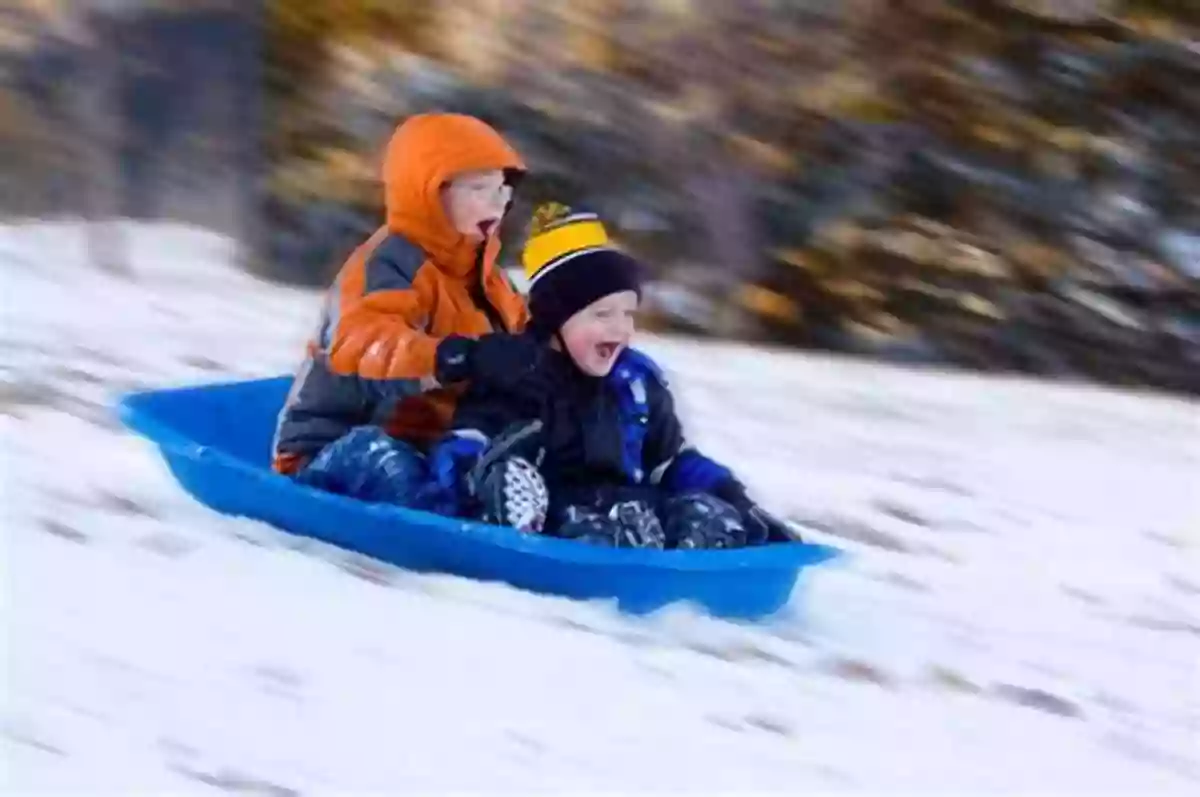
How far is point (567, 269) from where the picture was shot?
147cm

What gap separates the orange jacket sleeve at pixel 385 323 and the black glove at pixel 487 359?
0.02 meters

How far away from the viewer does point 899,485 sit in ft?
7.06

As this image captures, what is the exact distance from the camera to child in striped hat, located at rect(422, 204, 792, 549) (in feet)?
4.76

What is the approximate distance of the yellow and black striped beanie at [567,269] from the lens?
4.80 feet

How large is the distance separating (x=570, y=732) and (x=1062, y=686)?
468mm

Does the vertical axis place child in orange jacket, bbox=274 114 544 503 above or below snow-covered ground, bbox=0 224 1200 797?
above

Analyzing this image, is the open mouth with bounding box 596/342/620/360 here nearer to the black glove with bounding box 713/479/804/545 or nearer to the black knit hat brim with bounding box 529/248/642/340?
the black knit hat brim with bounding box 529/248/642/340

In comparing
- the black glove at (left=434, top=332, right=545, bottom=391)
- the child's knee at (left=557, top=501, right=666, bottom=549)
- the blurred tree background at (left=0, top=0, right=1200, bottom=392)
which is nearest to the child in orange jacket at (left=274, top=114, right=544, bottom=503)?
the black glove at (left=434, top=332, right=545, bottom=391)

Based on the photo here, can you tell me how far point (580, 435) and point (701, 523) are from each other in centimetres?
13

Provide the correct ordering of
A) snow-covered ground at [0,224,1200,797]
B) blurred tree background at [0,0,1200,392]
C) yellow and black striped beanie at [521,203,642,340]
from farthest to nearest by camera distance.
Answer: blurred tree background at [0,0,1200,392], yellow and black striped beanie at [521,203,642,340], snow-covered ground at [0,224,1200,797]

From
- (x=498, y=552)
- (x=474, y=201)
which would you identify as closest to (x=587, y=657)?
(x=498, y=552)

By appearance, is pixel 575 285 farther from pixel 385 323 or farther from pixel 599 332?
pixel 385 323

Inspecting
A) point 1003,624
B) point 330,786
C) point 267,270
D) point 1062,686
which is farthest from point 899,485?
point 267,270

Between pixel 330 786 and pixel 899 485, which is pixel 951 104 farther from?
pixel 330 786
